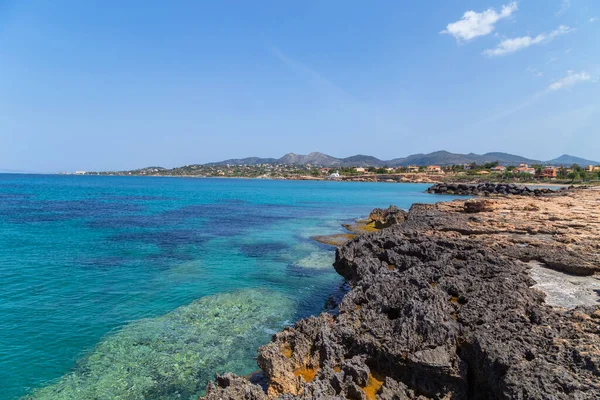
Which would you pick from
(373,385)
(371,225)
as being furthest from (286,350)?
(371,225)

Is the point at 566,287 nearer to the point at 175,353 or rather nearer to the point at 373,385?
the point at 373,385

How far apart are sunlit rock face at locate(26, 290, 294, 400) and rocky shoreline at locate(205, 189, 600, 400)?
2655 mm

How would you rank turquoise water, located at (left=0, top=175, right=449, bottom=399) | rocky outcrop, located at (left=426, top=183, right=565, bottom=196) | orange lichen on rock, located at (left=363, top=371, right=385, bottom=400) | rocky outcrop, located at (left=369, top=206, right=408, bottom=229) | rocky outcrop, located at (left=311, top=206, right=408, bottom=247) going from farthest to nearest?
rocky outcrop, located at (left=426, top=183, right=565, bottom=196), rocky outcrop, located at (left=369, top=206, right=408, bottom=229), rocky outcrop, located at (left=311, top=206, right=408, bottom=247), turquoise water, located at (left=0, top=175, right=449, bottom=399), orange lichen on rock, located at (left=363, top=371, right=385, bottom=400)

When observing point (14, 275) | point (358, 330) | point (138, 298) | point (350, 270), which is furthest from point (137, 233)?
point (358, 330)

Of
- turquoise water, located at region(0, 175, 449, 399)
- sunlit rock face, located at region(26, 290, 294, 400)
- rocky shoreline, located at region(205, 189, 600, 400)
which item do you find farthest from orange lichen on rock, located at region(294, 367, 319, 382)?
sunlit rock face, located at region(26, 290, 294, 400)

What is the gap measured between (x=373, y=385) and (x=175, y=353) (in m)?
7.34

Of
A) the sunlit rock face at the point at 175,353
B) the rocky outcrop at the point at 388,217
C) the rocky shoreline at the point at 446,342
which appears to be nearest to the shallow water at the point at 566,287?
the rocky shoreline at the point at 446,342

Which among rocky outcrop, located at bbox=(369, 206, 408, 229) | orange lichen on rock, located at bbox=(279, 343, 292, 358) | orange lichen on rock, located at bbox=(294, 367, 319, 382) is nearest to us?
orange lichen on rock, located at bbox=(294, 367, 319, 382)

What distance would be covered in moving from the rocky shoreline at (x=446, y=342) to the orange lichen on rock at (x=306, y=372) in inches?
1.2

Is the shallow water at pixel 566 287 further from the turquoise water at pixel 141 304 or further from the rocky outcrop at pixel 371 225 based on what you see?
the rocky outcrop at pixel 371 225

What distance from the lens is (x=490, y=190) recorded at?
82688 mm

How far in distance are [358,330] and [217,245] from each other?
21362 millimetres

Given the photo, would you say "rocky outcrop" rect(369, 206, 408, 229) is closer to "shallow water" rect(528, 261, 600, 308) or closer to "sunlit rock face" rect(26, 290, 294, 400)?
"shallow water" rect(528, 261, 600, 308)

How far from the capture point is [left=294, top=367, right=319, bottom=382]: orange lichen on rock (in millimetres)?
9016
